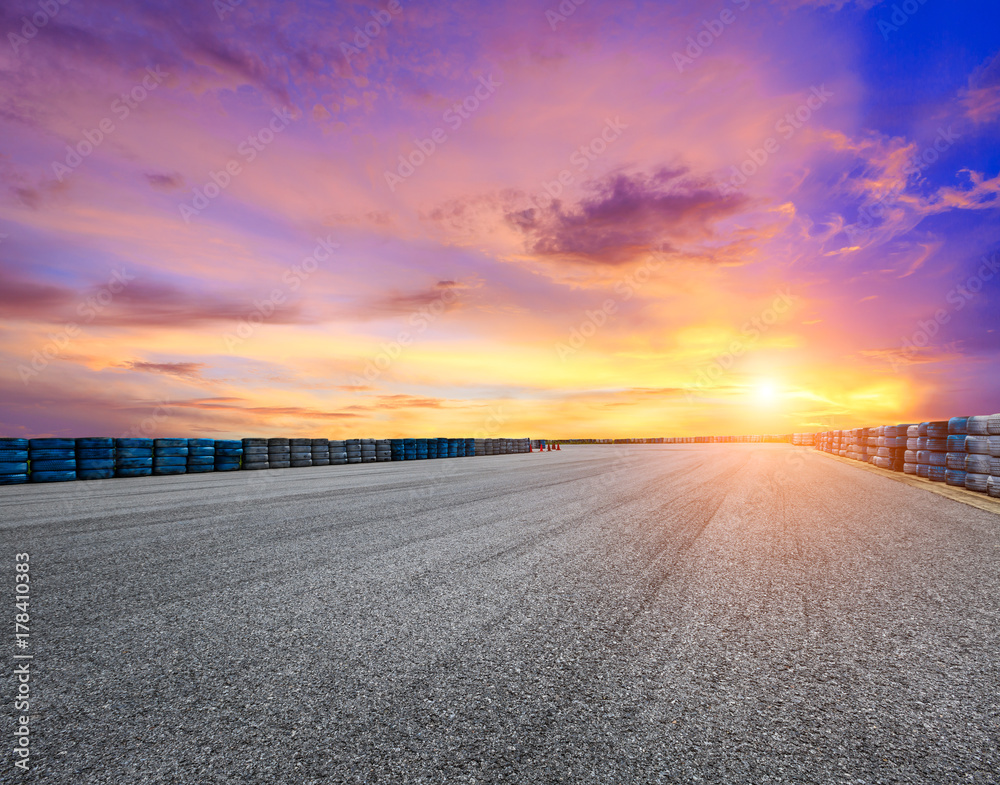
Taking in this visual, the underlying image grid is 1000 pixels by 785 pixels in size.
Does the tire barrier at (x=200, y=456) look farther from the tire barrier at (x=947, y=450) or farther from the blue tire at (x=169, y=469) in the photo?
the tire barrier at (x=947, y=450)

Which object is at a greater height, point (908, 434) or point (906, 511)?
point (908, 434)

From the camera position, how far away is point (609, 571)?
468cm

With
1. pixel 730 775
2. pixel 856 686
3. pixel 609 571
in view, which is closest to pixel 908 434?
pixel 609 571

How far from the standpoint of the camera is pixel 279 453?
2073cm

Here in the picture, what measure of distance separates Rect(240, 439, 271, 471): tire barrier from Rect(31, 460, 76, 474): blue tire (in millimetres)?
5076

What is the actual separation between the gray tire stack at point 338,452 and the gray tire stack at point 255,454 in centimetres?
355

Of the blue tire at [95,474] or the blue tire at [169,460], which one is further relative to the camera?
the blue tire at [169,460]

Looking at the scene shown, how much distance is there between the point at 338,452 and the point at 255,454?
4480 millimetres

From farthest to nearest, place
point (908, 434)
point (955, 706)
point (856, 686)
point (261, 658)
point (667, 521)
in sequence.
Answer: point (908, 434) < point (667, 521) < point (261, 658) < point (856, 686) < point (955, 706)

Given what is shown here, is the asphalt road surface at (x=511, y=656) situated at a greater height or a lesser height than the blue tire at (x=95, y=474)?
greater

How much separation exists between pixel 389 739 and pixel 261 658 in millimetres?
1180

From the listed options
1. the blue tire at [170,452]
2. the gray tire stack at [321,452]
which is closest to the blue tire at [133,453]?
the blue tire at [170,452]

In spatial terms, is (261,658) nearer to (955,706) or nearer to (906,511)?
(955,706)

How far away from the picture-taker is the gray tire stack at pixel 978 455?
427 inches
